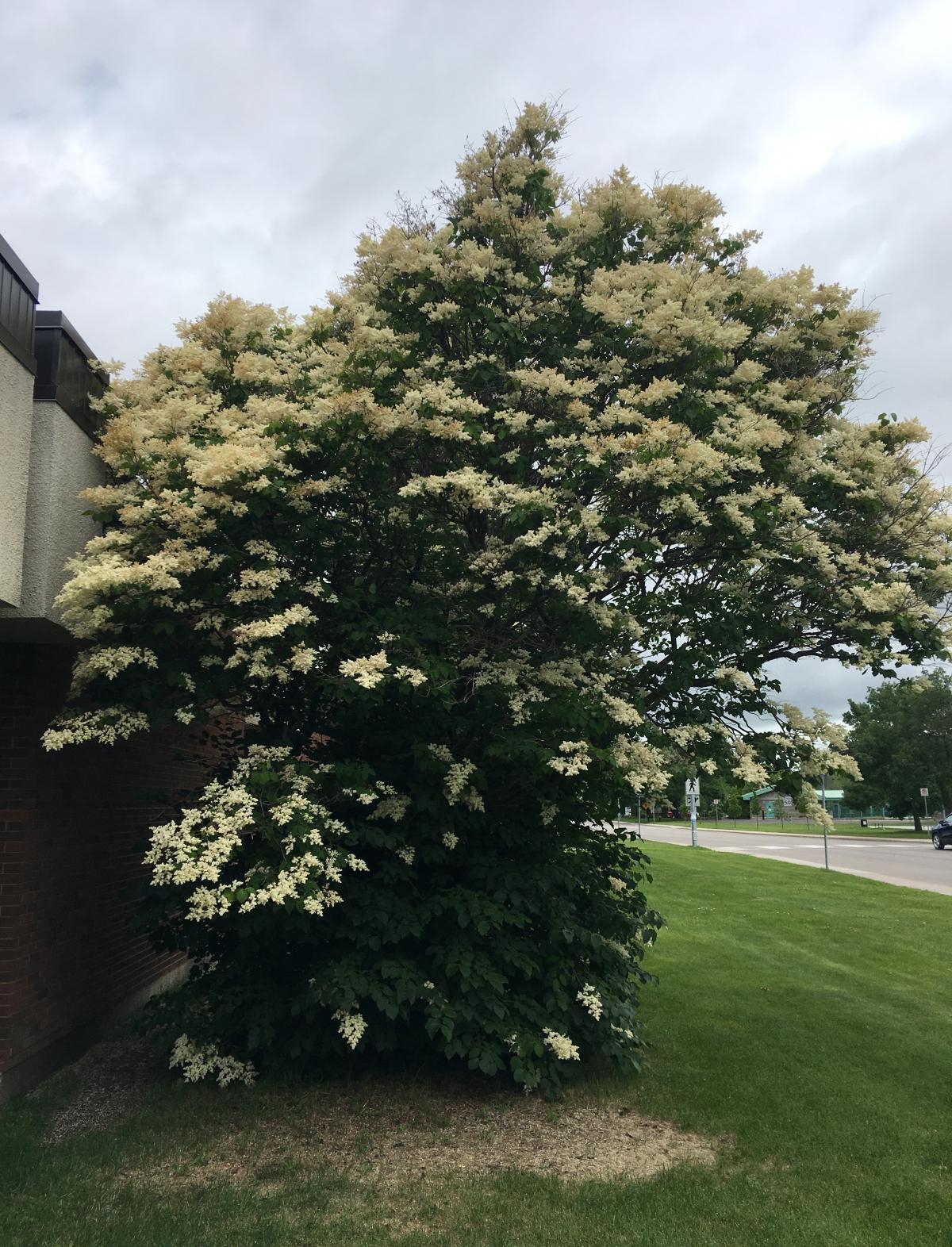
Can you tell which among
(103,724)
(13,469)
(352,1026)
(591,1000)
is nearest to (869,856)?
(591,1000)

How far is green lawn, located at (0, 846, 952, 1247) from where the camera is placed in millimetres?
4449

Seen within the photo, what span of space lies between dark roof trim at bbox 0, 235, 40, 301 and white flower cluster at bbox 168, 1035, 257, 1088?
519 cm

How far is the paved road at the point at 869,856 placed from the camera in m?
21.6

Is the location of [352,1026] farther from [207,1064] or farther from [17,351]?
[17,351]

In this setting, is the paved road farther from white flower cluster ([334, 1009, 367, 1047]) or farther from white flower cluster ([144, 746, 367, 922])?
white flower cluster ([144, 746, 367, 922])

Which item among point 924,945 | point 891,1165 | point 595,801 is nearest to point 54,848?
point 595,801

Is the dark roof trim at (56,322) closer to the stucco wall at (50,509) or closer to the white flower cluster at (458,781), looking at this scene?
the stucco wall at (50,509)

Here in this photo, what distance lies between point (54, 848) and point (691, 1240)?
505cm

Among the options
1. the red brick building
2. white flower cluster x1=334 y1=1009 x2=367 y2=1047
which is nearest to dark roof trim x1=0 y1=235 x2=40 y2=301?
the red brick building

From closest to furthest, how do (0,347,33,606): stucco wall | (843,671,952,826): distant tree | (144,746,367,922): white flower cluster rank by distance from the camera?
1. (144,746,367,922): white flower cluster
2. (0,347,33,606): stucco wall
3. (843,671,952,826): distant tree

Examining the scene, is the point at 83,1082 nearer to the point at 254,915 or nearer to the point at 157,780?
the point at 254,915

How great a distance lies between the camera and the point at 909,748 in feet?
195

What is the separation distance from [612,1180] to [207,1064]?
287 cm

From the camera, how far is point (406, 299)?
22.3 ft
